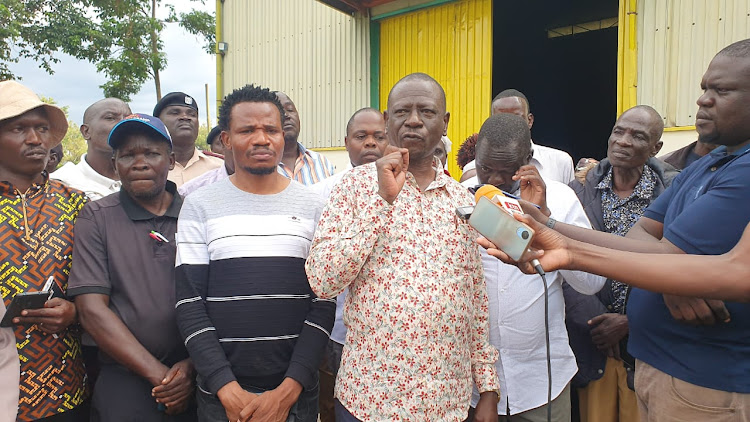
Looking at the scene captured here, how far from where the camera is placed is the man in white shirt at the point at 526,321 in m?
2.46

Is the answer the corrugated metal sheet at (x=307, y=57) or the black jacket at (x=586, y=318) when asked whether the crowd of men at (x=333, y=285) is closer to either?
the black jacket at (x=586, y=318)

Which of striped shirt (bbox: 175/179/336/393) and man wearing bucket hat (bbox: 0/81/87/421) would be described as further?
man wearing bucket hat (bbox: 0/81/87/421)

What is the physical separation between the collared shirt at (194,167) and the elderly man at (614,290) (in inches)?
127

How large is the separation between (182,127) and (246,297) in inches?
111

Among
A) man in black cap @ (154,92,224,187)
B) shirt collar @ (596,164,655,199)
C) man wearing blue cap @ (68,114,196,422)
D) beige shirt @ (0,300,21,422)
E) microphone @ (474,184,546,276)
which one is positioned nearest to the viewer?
microphone @ (474,184,546,276)

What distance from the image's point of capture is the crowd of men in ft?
6.60

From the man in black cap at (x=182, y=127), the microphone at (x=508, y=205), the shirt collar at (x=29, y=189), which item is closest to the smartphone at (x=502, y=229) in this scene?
the microphone at (x=508, y=205)

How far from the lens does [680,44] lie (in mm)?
5410

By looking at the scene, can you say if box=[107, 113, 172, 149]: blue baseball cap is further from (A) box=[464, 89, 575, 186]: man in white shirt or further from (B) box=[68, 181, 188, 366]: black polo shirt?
(A) box=[464, 89, 575, 186]: man in white shirt

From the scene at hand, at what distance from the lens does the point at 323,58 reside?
350 inches

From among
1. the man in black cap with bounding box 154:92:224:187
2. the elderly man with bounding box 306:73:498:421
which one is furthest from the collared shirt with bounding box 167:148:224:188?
the elderly man with bounding box 306:73:498:421

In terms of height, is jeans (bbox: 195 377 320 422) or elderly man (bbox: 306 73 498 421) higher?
elderly man (bbox: 306 73 498 421)

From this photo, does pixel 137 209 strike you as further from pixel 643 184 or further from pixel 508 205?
pixel 643 184

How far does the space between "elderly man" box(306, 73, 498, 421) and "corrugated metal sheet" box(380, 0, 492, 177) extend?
5.26 m
